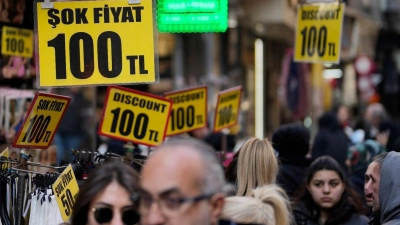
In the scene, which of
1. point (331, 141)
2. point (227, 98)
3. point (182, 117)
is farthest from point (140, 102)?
point (331, 141)

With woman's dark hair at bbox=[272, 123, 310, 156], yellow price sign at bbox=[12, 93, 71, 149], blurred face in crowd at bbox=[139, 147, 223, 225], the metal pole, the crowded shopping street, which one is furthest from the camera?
the metal pole

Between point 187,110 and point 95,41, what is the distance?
131 inches

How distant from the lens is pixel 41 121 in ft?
25.3

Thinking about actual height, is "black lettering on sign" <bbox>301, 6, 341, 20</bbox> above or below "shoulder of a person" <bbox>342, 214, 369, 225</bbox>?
above

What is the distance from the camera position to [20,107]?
10.4 metres

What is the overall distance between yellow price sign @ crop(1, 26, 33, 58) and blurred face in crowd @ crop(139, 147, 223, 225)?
7.11 meters

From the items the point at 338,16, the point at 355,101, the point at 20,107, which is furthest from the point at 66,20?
the point at 355,101

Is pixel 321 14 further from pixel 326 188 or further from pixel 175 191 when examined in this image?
pixel 175 191

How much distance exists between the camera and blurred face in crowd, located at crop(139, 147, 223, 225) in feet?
11.7

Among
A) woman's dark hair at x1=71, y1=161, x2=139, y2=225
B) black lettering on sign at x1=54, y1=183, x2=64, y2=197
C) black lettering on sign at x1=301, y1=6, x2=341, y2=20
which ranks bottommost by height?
black lettering on sign at x1=54, y1=183, x2=64, y2=197

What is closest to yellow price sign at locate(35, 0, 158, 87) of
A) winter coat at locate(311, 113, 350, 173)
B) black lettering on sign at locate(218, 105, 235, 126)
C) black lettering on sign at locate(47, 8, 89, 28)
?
black lettering on sign at locate(47, 8, 89, 28)

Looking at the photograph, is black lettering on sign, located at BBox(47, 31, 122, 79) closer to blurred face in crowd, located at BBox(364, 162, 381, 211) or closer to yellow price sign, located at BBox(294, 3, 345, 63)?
blurred face in crowd, located at BBox(364, 162, 381, 211)

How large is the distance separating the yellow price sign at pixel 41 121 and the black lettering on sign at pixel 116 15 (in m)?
0.71

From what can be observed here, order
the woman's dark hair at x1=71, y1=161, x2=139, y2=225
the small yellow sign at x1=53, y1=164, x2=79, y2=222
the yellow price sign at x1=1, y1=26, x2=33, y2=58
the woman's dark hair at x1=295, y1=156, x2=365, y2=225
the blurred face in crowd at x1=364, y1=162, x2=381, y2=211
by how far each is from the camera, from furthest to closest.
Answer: the yellow price sign at x1=1, y1=26, x2=33, y2=58
the woman's dark hair at x1=295, y1=156, x2=365, y2=225
the blurred face in crowd at x1=364, y1=162, x2=381, y2=211
the small yellow sign at x1=53, y1=164, x2=79, y2=222
the woman's dark hair at x1=71, y1=161, x2=139, y2=225
